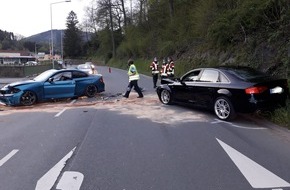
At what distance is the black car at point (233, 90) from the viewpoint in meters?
9.44

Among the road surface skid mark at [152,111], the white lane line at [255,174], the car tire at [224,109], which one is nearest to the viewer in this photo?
the white lane line at [255,174]

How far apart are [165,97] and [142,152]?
21.9ft

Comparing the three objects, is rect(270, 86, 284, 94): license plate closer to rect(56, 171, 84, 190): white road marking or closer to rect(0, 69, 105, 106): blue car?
rect(56, 171, 84, 190): white road marking

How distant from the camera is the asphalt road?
5301 mm

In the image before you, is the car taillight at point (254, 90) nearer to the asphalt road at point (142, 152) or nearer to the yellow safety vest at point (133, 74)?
the asphalt road at point (142, 152)

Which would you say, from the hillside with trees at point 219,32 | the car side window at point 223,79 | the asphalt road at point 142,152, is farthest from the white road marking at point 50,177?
the hillside with trees at point 219,32

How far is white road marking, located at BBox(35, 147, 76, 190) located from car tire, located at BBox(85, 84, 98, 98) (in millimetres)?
10295

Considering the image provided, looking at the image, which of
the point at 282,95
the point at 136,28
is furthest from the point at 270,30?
the point at 136,28

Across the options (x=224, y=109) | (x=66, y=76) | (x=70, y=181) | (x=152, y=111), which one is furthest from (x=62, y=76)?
(x=70, y=181)

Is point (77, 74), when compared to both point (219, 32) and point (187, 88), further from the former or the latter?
point (219, 32)

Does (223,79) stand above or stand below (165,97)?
above

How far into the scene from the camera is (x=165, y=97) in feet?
44.0

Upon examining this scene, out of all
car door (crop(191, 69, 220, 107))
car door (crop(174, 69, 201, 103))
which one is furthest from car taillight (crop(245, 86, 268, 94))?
car door (crop(174, 69, 201, 103))

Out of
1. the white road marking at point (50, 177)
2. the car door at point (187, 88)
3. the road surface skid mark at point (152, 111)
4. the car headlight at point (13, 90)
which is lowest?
the white road marking at point (50, 177)
